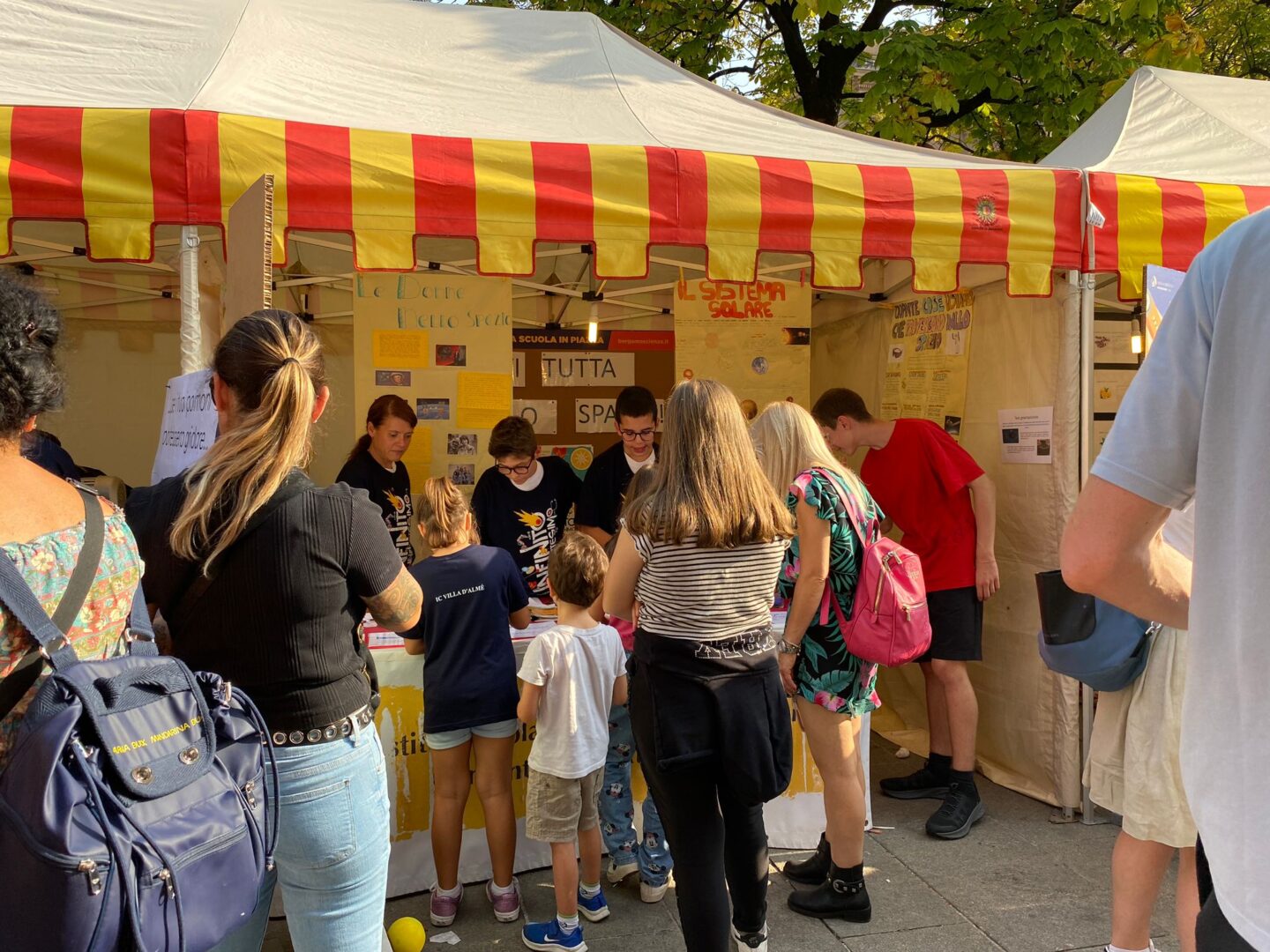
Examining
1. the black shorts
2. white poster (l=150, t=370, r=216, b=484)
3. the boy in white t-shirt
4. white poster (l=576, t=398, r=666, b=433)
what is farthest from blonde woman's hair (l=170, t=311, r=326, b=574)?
white poster (l=576, t=398, r=666, b=433)

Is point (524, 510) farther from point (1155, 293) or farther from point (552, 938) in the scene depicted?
point (1155, 293)

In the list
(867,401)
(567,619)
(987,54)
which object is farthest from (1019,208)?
Answer: (987,54)

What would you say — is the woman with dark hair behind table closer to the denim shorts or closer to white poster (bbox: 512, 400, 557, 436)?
the denim shorts

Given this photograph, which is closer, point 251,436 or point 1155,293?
point 251,436

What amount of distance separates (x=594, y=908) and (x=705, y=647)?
129 cm

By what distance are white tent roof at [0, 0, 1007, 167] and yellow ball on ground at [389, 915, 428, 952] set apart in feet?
9.03

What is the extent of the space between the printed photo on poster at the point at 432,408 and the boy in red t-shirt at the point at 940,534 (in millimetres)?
1984

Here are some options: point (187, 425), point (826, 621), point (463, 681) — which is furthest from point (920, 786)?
point (187, 425)

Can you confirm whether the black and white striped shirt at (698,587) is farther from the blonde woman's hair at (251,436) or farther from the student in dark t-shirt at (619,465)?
the student in dark t-shirt at (619,465)

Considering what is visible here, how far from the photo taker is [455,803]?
311 centimetres

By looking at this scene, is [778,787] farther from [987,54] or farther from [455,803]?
[987,54]

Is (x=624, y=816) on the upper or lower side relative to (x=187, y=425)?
lower

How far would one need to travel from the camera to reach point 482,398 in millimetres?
5059

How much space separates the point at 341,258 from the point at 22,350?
4.33 meters
